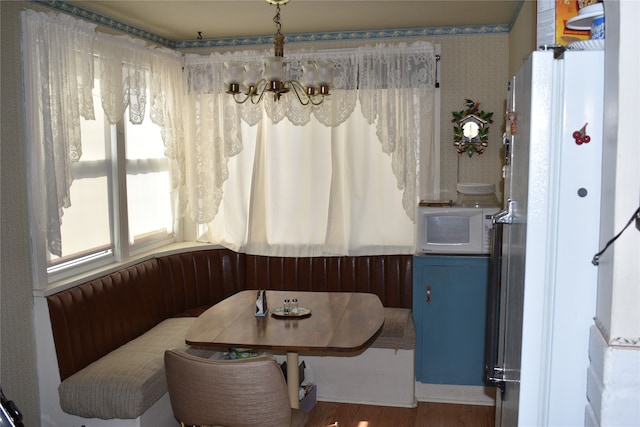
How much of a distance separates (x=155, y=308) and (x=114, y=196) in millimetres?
787

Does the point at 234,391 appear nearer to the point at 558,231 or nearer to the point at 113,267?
the point at 558,231

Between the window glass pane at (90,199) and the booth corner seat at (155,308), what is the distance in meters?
0.25

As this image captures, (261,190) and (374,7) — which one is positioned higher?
(374,7)

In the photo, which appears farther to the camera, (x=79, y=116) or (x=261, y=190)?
(x=261, y=190)

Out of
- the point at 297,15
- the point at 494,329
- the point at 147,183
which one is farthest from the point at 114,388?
the point at 297,15

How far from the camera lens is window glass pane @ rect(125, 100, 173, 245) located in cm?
443

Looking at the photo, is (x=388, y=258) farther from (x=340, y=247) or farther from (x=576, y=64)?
(x=576, y=64)

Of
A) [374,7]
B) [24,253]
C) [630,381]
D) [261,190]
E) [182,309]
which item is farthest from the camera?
[261,190]

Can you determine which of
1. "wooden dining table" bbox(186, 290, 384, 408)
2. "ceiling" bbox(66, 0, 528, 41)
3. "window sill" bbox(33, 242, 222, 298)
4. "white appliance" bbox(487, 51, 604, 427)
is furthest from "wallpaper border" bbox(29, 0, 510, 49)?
"white appliance" bbox(487, 51, 604, 427)

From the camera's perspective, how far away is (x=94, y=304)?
11.9 ft

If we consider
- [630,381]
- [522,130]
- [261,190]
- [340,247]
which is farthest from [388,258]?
[630,381]

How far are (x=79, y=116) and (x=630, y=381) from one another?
123 inches

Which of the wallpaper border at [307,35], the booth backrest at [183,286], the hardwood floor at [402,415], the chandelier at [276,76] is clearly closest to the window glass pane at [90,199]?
the booth backrest at [183,286]

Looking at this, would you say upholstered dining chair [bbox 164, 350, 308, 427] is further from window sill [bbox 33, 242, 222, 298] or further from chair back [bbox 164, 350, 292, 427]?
window sill [bbox 33, 242, 222, 298]
